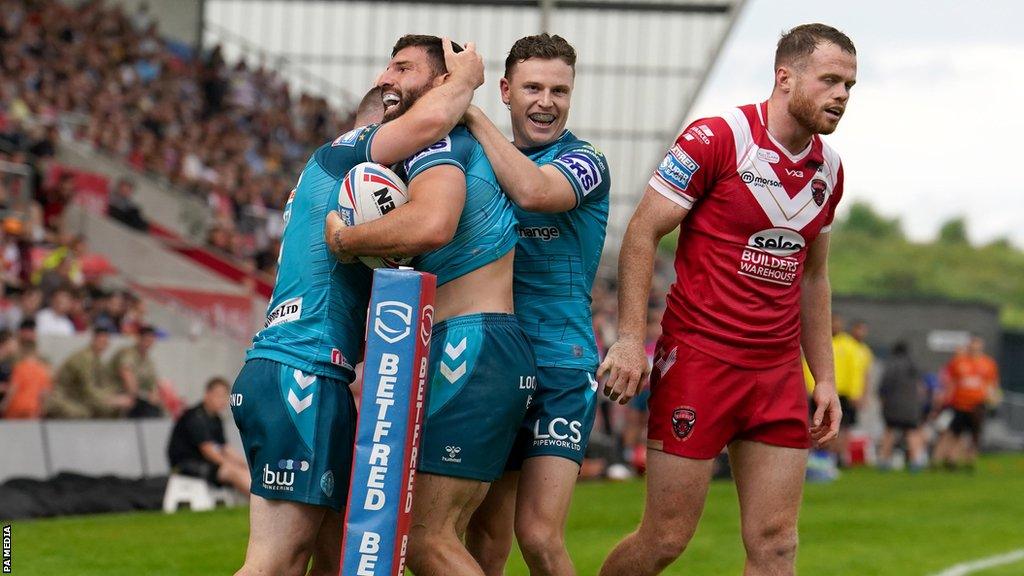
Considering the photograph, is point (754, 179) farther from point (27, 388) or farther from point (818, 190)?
point (27, 388)

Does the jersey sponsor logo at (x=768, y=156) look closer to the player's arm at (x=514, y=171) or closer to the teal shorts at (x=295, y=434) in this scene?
the player's arm at (x=514, y=171)

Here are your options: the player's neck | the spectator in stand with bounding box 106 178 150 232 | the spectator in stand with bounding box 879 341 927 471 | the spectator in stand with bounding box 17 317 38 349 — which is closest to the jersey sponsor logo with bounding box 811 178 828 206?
the player's neck

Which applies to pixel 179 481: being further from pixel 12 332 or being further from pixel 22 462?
pixel 12 332

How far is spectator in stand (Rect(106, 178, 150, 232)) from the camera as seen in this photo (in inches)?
874

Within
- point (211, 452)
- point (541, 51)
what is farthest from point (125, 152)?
point (541, 51)

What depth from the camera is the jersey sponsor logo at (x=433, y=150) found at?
539 centimetres

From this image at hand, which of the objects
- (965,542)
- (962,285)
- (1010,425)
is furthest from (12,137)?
(962,285)

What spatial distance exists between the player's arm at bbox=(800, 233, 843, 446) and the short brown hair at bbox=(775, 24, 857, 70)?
2.73 feet

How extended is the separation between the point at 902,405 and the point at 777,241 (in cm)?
1832

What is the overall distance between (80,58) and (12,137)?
5.40 m

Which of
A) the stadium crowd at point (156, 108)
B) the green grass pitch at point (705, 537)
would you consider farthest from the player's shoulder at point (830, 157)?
the stadium crowd at point (156, 108)

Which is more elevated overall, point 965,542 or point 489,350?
point 489,350

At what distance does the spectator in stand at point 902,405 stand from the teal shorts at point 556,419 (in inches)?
719

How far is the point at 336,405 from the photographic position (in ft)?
17.6
